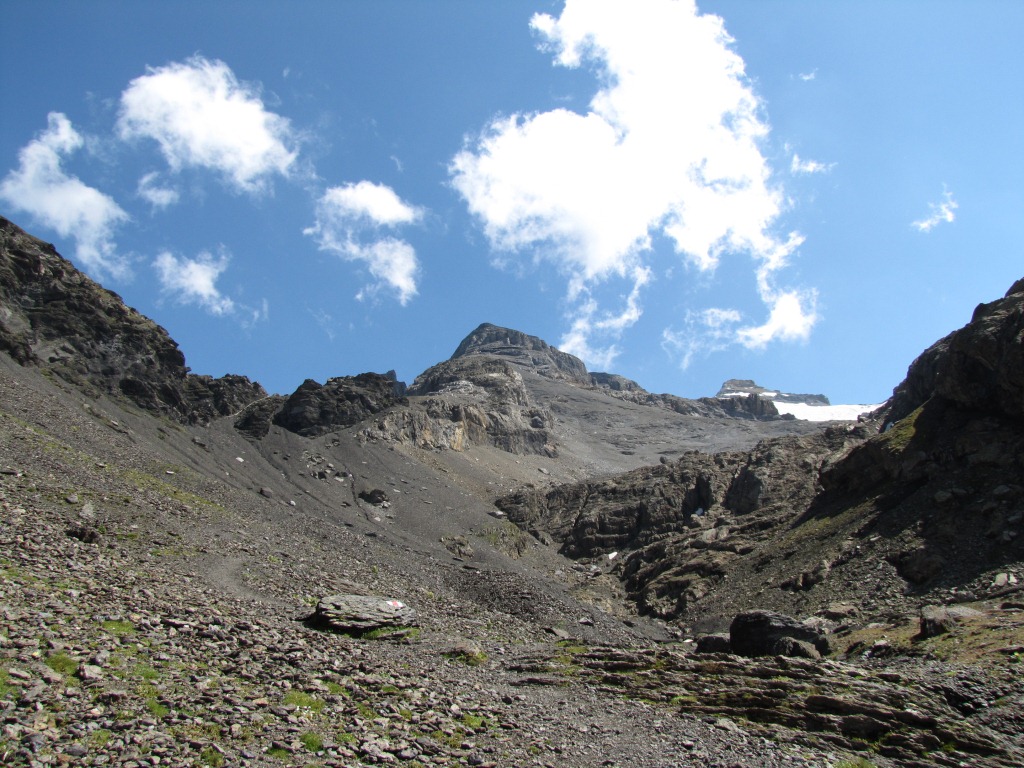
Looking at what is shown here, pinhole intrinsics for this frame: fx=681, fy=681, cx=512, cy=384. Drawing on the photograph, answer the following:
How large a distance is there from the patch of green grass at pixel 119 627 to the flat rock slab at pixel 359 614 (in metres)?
14.7

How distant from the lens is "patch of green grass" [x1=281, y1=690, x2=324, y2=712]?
21.3m

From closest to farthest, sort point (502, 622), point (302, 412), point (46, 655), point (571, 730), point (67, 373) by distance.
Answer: point (46, 655)
point (571, 730)
point (502, 622)
point (67, 373)
point (302, 412)

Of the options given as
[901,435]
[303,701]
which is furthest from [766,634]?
[901,435]

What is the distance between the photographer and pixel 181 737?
1720cm

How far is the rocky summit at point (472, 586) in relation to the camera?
21.3 metres

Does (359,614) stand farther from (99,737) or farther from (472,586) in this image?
(99,737)

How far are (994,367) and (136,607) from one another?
2953 inches

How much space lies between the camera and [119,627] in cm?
2523

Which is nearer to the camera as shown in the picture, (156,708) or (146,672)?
(156,708)

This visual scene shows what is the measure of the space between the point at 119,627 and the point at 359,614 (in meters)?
17.5

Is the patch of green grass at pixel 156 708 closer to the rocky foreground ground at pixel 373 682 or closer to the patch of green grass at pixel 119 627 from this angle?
the rocky foreground ground at pixel 373 682

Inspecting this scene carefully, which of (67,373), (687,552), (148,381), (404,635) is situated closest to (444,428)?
(148,381)

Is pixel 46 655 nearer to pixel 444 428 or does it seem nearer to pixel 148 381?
pixel 148 381

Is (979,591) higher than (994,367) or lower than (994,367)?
lower
